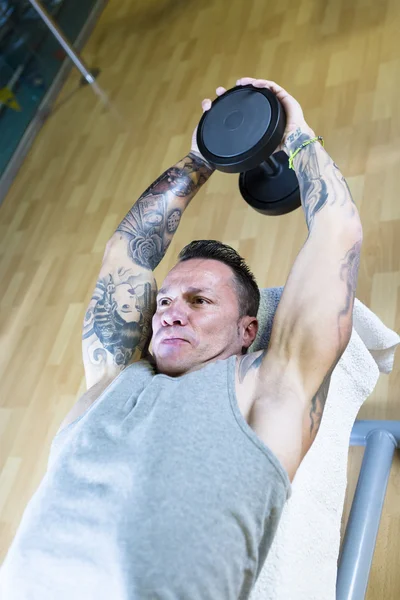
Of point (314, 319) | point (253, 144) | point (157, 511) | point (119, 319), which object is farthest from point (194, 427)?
point (253, 144)

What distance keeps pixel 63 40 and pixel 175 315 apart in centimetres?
250

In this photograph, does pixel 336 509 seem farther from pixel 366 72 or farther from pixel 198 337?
pixel 366 72

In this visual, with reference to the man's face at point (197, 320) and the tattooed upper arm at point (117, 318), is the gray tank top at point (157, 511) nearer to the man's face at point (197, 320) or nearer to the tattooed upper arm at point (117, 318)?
the man's face at point (197, 320)

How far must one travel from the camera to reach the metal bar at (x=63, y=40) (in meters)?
2.95

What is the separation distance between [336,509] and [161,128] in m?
2.13

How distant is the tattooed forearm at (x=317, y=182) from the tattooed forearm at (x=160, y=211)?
11.3 inches

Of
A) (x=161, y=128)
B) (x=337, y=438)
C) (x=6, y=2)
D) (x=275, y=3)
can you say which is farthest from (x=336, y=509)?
(x=6, y=2)

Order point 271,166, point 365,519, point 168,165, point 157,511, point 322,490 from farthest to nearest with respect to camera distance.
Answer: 1. point 168,165
2. point 271,166
3. point 365,519
4. point 322,490
5. point 157,511

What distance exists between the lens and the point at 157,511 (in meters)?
0.81

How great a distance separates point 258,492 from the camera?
832 millimetres

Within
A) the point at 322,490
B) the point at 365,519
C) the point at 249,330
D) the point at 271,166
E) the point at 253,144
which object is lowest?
the point at 365,519

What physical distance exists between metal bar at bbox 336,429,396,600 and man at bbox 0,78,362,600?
307mm

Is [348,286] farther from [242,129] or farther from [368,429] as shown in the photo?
[368,429]

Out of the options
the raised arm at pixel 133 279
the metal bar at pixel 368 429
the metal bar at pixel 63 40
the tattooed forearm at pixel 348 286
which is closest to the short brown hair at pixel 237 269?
the raised arm at pixel 133 279
